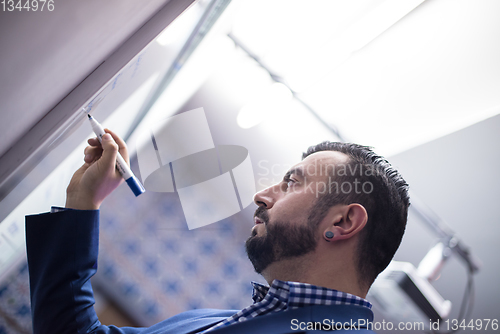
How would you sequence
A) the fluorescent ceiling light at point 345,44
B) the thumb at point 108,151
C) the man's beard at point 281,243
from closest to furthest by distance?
the thumb at point 108,151
the man's beard at point 281,243
the fluorescent ceiling light at point 345,44

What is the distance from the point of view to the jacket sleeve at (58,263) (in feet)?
1.82

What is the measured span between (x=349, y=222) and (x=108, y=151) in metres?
0.53

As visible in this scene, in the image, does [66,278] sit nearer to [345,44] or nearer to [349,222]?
[349,222]

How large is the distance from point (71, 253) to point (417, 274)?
0.91m

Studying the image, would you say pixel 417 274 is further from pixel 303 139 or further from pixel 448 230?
pixel 303 139

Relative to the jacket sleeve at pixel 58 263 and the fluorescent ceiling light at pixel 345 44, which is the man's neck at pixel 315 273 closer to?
the jacket sleeve at pixel 58 263

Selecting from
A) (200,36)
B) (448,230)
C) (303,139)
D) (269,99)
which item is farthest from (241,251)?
(200,36)

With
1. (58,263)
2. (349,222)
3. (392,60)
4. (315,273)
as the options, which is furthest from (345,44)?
(58,263)

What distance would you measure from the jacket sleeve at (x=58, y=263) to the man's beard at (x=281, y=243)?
0.35m

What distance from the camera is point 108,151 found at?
1.71 ft

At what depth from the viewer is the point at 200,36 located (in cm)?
76

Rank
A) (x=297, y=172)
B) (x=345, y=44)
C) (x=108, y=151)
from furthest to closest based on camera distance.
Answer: (x=345, y=44) < (x=297, y=172) < (x=108, y=151)

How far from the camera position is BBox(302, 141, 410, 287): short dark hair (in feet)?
2.18

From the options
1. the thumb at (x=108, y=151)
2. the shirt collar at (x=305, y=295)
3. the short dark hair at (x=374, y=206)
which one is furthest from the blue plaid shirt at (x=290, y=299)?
the thumb at (x=108, y=151)
